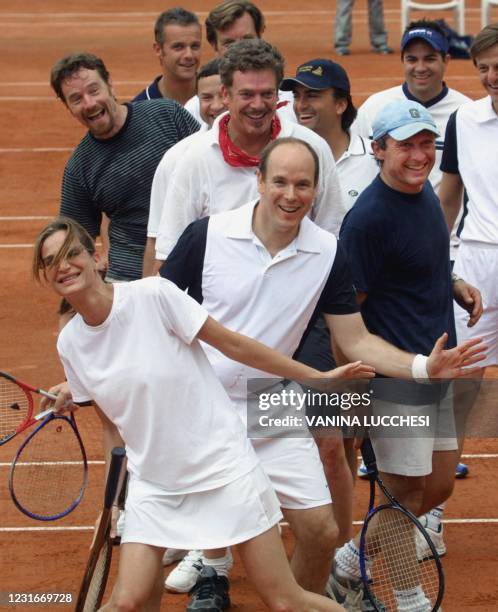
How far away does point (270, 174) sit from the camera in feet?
18.2

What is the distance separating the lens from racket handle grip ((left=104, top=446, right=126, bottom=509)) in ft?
17.1

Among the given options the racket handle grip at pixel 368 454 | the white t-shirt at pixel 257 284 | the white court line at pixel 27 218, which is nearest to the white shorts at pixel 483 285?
the racket handle grip at pixel 368 454

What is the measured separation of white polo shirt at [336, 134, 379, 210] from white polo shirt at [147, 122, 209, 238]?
909 millimetres

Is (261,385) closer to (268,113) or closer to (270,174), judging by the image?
(270,174)

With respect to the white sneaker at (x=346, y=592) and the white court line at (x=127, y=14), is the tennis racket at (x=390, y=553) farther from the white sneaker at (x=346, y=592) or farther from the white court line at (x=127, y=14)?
the white court line at (x=127, y=14)

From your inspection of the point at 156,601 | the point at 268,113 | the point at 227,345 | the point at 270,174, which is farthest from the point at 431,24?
the point at 156,601

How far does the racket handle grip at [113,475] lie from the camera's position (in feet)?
17.1

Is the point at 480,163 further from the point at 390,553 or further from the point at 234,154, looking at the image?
the point at 390,553

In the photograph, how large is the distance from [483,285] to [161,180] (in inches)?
74.9

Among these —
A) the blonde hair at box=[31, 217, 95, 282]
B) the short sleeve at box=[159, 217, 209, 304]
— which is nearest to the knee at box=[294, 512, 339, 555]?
the short sleeve at box=[159, 217, 209, 304]

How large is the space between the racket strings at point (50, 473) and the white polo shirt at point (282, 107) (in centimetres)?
207

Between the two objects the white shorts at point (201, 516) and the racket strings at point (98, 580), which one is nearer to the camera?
the white shorts at point (201, 516)

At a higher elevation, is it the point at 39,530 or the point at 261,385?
the point at 261,385

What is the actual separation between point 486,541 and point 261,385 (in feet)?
7.68
